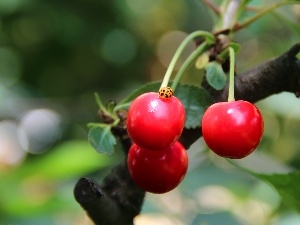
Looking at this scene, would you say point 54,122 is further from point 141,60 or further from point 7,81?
point 141,60

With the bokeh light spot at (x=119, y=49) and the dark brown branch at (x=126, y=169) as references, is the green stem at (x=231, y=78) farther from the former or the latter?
the bokeh light spot at (x=119, y=49)

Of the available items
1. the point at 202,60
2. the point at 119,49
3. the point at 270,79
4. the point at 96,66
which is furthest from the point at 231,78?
the point at 96,66

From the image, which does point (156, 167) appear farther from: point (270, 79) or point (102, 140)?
point (270, 79)

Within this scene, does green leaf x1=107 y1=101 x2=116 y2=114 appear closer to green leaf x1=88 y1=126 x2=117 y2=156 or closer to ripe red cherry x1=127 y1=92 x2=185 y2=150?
green leaf x1=88 y1=126 x2=117 y2=156

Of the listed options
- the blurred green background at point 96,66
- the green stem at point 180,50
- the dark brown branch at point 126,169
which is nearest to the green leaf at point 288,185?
the dark brown branch at point 126,169

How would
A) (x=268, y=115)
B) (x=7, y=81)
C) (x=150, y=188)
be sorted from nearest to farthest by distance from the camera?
(x=150, y=188) → (x=268, y=115) → (x=7, y=81)

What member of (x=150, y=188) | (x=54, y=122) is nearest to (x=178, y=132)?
(x=150, y=188)

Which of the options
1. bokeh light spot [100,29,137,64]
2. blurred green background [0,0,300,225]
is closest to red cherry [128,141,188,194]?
blurred green background [0,0,300,225]
